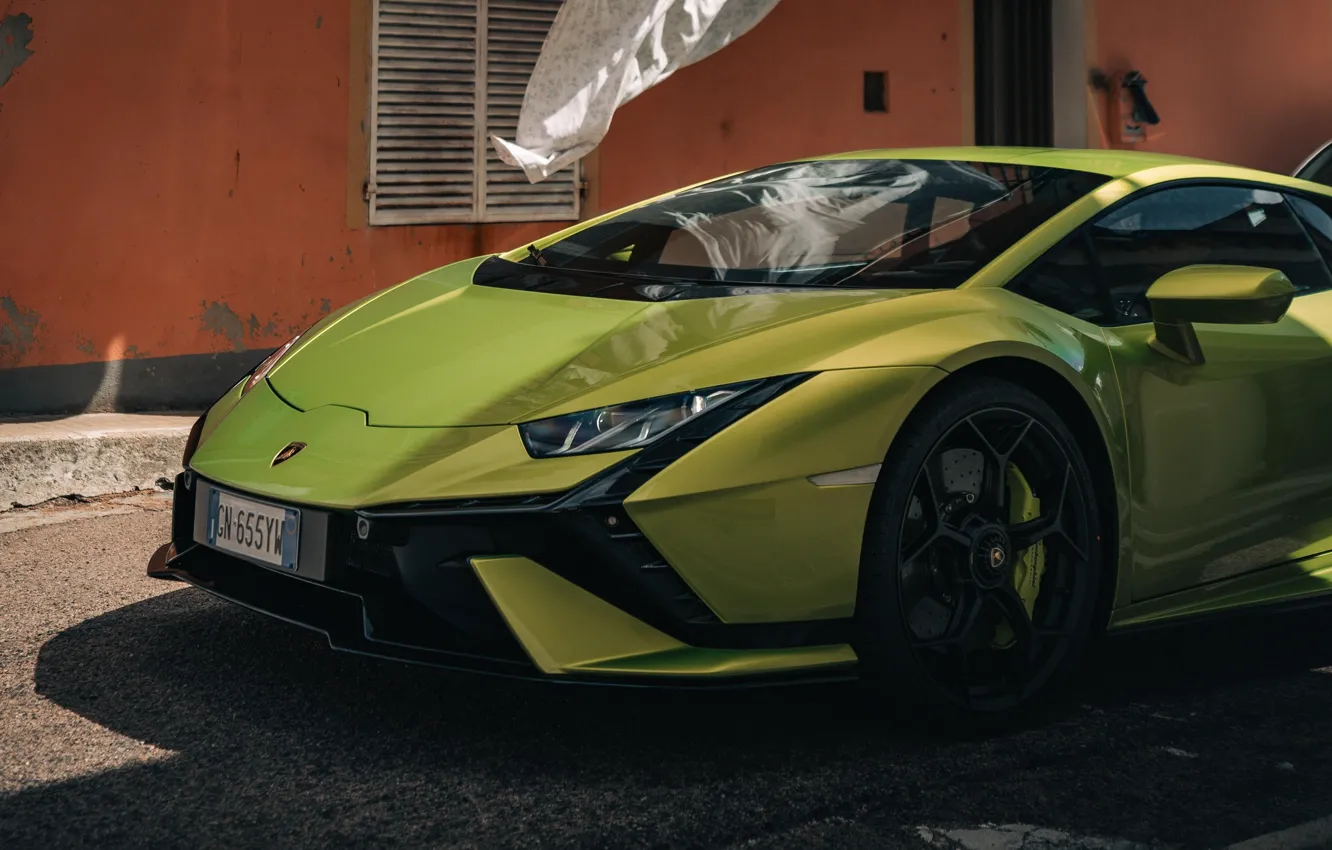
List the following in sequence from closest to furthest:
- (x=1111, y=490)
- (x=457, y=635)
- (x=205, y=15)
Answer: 1. (x=457, y=635)
2. (x=1111, y=490)
3. (x=205, y=15)

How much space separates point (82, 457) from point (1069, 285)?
157 inches

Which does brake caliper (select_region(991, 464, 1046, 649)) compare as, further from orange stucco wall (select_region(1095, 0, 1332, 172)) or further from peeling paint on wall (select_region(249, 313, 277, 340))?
orange stucco wall (select_region(1095, 0, 1332, 172))

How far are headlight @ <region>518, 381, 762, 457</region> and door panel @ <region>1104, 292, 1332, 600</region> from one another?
41.2 inches

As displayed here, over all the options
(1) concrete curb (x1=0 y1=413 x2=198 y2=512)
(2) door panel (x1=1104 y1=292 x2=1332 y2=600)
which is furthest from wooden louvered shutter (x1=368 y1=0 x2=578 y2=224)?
(2) door panel (x1=1104 y1=292 x2=1332 y2=600)

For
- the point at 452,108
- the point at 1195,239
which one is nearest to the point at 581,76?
the point at 452,108

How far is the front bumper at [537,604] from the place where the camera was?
119 inches

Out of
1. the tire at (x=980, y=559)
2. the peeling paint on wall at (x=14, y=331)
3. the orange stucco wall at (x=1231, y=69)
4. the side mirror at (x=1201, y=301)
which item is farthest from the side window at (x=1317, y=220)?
the orange stucco wall at (x=1231, y=69)

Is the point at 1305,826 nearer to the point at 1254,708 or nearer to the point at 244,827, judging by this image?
the point at 1254,708

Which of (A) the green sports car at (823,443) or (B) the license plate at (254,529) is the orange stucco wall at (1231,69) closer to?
(A) the green sports car at (823,443)

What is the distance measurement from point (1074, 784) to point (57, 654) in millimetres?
2361

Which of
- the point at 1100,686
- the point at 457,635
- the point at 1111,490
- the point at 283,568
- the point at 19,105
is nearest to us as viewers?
the point at 457,635

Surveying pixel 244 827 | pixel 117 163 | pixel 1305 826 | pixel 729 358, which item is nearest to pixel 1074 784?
pixel 1305 826

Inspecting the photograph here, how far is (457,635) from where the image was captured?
3090 mm

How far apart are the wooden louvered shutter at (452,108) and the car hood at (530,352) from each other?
4.27m
